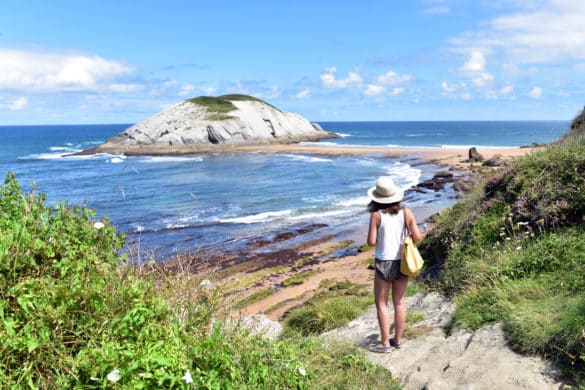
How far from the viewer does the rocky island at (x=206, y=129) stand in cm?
7500

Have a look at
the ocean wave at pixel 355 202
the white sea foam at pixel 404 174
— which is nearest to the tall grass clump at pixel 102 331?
the ocean wave at pixel 355 202

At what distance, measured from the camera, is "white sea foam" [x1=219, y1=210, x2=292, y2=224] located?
23.8 meters

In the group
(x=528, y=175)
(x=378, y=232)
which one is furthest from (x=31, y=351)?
(x=528, y=175)

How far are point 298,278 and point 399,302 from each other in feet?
29.4

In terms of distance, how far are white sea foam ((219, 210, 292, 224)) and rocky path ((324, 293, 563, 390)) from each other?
1715 cm

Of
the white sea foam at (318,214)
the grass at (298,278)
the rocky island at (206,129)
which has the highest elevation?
the rocky island at (206,129)

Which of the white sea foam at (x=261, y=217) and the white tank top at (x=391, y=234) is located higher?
the white tank top at (x=391, y=234)

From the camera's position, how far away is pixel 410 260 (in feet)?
17.7

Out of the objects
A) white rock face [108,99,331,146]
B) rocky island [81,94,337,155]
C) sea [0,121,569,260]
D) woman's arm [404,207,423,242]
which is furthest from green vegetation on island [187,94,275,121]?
woman's arm [404,207,423,242]

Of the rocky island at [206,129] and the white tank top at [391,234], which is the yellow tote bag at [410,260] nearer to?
the white tank top at [391,234]

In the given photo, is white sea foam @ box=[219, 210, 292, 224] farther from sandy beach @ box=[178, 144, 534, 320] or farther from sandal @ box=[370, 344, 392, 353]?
sandal @ box=[370, 344, 392, 353]

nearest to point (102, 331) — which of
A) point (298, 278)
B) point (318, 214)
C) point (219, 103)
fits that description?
point (298, 278)

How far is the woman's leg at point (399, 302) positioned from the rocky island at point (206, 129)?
6683cm

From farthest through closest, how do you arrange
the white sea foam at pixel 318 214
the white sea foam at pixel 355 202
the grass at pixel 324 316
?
the white sea foam at pixel 355 202
the white sea foam at pixel 318 214
the grass at pixel 324 316
